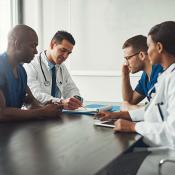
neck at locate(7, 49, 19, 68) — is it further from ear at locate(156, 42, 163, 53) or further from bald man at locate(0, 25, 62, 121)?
ear at locate(156, 42, 163, 53)

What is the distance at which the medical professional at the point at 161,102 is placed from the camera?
1.45m

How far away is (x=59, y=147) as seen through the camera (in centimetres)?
133

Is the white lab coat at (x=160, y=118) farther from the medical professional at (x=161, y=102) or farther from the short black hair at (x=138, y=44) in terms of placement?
the short black hair at (x=138, y=44)

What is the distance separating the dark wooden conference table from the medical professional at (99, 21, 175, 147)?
2.4 inches

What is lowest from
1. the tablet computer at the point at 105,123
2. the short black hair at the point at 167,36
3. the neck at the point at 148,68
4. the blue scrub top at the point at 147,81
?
the tablet computer at the point at 105,123

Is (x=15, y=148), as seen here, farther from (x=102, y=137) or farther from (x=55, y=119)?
(x=55, y=119)

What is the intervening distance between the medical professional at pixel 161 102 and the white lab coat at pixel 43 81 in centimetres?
109

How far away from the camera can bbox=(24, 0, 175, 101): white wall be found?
367cm

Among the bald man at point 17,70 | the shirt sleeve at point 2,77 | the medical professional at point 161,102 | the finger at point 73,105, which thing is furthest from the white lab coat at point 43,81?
the medical professional at point 161,102

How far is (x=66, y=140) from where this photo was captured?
1.45 m

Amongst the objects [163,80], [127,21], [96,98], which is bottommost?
[96,98]

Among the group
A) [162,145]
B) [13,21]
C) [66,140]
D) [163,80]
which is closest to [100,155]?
[66,140]

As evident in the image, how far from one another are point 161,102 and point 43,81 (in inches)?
55.5

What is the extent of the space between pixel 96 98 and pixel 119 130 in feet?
7.62
